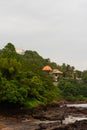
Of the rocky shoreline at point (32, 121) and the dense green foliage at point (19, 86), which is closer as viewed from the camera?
the rocky shoreline at point (32, 121)

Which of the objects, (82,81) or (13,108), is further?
(82,81)

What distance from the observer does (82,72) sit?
5906 inches

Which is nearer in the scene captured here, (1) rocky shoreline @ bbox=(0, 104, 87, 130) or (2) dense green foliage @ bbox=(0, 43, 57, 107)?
(1) rocky shoreline @ bbox=(0, 104, 87, 130)

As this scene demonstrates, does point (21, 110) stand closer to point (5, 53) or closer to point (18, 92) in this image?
point (18, 92)

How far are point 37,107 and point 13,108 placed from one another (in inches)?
234

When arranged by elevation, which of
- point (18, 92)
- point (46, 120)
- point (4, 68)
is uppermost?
point (4, 68)

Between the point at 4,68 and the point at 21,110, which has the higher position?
the point at 4,68

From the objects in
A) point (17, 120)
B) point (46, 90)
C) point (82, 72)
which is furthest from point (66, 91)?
point (17, 120)

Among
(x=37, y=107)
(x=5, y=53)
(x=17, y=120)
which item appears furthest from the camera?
(x=5, y=53)

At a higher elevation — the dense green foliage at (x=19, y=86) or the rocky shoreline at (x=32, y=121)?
the dense green foliage at (x=19, y=86)

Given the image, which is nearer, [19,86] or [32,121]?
[32,121]

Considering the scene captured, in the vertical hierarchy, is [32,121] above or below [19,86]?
below

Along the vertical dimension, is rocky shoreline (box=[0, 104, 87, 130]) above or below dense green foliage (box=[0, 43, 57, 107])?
below

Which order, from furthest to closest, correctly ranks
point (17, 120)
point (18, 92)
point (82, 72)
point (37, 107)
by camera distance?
point (82, 72), point (37, 107), point (18, 92), point (17, 120)
